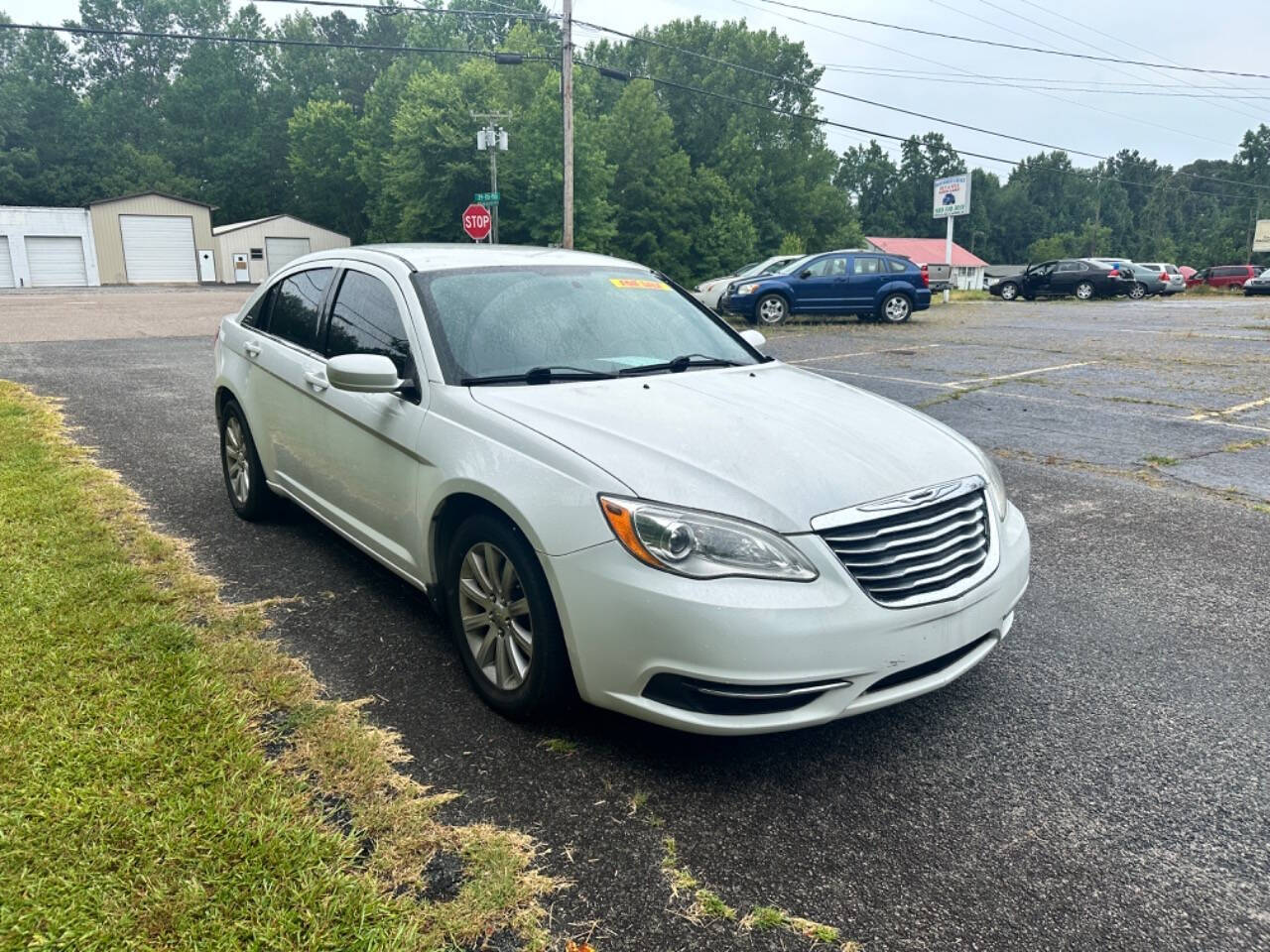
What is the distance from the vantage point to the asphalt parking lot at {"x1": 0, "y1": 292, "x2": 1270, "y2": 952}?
232 cm

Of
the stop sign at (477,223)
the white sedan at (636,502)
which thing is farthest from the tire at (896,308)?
the white sedan at (636,502)

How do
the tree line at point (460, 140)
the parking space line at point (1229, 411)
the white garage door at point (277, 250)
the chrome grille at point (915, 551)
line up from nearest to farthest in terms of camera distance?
the chrome grille at point (915, 551) → the parking space line at point (1229, 411) → the tree line at point (460, 140) → the white garage door at point (277, 250)

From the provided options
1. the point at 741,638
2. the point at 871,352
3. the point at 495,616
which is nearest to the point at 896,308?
the point at 871,352

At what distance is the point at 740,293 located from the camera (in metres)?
19.5

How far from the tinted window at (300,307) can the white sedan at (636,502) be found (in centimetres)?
20

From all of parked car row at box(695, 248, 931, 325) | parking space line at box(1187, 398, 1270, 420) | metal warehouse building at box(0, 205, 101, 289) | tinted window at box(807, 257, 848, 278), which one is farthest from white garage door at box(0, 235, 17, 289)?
parking space line at box(1187, 398, 1270, 420)

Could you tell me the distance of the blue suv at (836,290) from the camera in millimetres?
19656

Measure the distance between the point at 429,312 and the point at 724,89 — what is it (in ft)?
224

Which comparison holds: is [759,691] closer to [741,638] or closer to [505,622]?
[741,638]

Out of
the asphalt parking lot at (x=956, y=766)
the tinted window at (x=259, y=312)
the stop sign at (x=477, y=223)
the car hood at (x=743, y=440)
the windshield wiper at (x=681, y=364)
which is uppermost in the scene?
the stop sign at (x=477, y=223)

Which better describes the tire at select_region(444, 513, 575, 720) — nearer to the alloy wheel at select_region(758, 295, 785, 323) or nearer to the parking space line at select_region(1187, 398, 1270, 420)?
the parking space line at select_region(1187, 398, 1270, 420)

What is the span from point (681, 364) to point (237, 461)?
2885 mm

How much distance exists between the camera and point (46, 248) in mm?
53469

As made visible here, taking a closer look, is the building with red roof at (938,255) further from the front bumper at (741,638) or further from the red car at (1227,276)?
the front bumper at (741,638)
